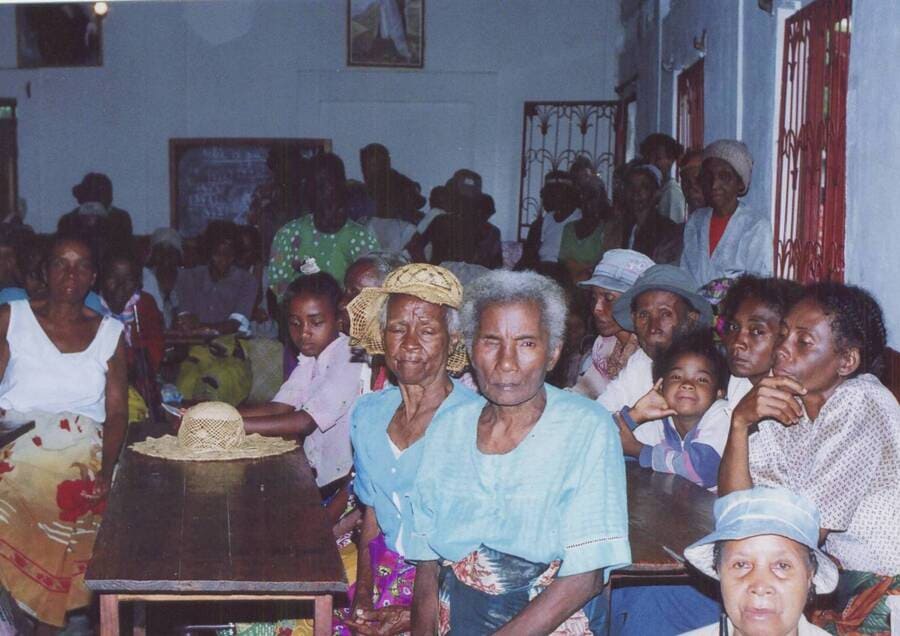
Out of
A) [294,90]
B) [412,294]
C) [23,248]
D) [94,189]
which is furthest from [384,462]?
[294,90]

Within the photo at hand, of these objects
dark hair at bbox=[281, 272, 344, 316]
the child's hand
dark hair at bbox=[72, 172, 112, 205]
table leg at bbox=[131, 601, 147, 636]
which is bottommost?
table leg at bbox=[131, 601, 147, 636]

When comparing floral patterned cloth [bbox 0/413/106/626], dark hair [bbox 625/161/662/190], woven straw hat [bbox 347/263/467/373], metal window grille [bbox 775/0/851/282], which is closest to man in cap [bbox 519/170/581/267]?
dark hair [bbox 625/161/662/190]

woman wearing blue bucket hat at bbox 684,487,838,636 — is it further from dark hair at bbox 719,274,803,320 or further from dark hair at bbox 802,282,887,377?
dark hair at bbox 719,274,803,320

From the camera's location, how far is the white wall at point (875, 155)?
461 centimetres

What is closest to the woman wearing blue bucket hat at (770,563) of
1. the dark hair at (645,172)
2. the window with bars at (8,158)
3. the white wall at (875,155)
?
the white wall at (875,155)

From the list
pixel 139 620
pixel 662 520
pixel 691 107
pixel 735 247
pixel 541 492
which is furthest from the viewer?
pixel 691 107

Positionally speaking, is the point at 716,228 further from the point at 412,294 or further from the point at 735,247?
the point at 412,294

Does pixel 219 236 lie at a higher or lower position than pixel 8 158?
lower

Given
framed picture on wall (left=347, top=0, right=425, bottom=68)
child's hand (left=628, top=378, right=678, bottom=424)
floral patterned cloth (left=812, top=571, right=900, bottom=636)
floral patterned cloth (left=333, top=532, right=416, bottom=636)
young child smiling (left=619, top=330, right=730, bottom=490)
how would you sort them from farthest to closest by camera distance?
framed picture on wall (left=347, top=0, right=425, bottom=68) → child's hand (left=628, top=378, right=678, bottom=424) → young child smiling (left=619, top=330, right=730, bottom=490) → floral patterned cloth (left=333, top=532, right=416, bottom=636) → floral patterned cloth (left=812, top=571, right=900, bottom=636)

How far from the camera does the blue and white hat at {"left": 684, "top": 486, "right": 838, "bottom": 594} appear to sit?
253cm

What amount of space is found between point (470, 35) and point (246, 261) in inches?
179

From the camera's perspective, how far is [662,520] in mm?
3451

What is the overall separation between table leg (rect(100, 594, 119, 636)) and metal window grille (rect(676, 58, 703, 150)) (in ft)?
21.8

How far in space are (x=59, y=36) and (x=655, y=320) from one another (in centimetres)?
1046
